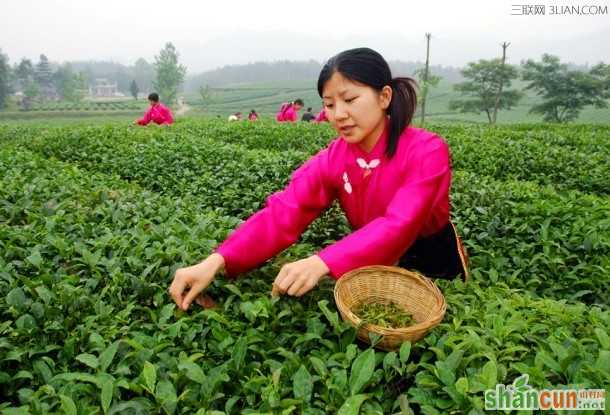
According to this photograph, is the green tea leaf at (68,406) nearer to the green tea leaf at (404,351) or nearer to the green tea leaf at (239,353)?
the green tea leaf at (239,353)

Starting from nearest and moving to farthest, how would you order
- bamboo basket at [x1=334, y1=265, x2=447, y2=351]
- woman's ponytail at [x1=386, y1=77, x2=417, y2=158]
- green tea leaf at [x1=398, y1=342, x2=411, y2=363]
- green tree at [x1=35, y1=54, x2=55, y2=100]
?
green tea leaf at [x1=398, y1=342, x2=411, y2=363] → bamboo basket at [x1=334, y1=265, x2=447, y2=351] → woman's ponytail at [x1=386, y1=77, x2=417, y2=158] → green tree at [x1=35, y1=54, x2=55, y2=100]

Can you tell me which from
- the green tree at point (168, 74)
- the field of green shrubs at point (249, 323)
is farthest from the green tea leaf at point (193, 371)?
the green tree at point (168, 74)

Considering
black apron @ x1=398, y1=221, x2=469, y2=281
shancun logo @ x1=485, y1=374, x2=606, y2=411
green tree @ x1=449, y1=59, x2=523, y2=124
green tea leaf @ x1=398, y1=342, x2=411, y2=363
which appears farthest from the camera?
green tree @ x1=449, y1=59, x2=523, y2=124

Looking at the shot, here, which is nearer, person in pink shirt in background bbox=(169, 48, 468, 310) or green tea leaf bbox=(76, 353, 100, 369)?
green tea leaf bbox=(76, 353, 100, 369)

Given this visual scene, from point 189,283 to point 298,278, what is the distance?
0.47 meters

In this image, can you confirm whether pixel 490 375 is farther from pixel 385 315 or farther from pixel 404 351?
pixel 385 315

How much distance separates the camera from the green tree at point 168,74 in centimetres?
6581

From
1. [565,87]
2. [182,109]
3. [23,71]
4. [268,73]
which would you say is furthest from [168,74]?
[268,73]

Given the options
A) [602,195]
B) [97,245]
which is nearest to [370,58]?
[97,245]

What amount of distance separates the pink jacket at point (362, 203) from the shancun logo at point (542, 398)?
730 millimetres

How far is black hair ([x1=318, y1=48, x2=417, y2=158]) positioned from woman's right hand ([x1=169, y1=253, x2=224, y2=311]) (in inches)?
38.7

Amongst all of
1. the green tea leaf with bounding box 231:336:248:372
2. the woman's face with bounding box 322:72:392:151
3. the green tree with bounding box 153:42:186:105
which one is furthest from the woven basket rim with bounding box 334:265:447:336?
the green tree with bounding box 153:42:186:105

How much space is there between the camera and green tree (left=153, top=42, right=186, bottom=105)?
65.8m

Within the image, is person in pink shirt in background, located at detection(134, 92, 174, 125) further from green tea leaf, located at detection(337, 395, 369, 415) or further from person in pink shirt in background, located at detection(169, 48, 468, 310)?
green tea leaf, located at detection(337, 395, 369, 415)
